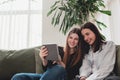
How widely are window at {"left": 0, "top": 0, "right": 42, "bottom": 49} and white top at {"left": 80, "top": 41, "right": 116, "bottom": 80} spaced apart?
5.05 ft

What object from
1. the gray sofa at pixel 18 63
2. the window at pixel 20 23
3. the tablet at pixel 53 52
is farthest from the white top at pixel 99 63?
the window at pixel 20 23

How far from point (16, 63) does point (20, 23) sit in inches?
45.6

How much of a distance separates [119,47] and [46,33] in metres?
1.52

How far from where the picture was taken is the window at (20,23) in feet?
11.0

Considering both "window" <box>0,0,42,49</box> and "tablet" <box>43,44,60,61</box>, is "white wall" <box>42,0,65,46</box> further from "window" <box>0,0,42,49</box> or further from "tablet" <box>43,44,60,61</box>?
"tablet" <box>43,44,60,61</box>

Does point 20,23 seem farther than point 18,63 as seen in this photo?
Yes

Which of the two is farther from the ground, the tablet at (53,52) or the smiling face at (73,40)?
the smiling face at (73,40)

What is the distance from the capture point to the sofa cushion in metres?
2.33

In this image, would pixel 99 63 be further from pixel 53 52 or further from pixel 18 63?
pixel 18 63

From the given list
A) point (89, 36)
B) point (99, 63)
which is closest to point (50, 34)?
point (89, 36)

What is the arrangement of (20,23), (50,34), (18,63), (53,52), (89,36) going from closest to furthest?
(53,52)
(89,36)
(18,63)
(50,34)
(20,23)

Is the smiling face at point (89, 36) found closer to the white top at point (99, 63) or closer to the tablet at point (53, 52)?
the white top at point (99, 63)

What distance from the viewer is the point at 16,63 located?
93.4 inches

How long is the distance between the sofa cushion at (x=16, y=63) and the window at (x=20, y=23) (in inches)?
37.1
